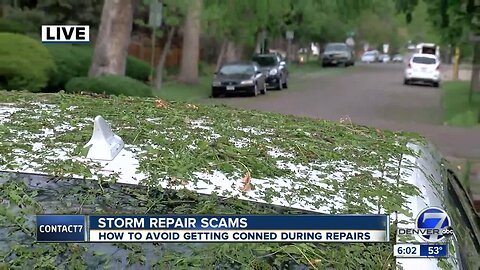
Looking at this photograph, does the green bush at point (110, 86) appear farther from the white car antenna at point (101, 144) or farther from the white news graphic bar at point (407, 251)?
the white news graphic bar at point (407, 251)

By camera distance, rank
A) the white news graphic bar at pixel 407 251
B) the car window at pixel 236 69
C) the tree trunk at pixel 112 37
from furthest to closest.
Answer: the car window at pixel 236 69 < the tree trunk at pixel 112 37 < the white news graphic bar at pixel 407 251

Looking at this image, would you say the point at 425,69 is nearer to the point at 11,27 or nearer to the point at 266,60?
the point at 266,60

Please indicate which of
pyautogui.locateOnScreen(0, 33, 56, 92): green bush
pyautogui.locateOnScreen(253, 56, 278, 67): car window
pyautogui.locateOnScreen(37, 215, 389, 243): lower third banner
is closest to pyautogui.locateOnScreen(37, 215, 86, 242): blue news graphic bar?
pyautogui.locateOnScreen(37, 215, 389, 243): lower third banner

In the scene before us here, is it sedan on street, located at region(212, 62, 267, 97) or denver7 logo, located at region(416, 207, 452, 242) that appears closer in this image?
denver7 logo, located at region(416, 207, 452, 242)

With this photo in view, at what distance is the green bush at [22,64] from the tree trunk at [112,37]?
164 cm

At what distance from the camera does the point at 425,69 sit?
133 feet

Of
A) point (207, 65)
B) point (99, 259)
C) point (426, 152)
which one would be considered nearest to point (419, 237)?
point (99, 259)

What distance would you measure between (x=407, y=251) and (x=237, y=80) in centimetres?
2835

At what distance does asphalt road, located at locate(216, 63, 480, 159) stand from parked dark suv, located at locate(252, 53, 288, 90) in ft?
2.33

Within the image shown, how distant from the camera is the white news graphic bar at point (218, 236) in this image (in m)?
2.18

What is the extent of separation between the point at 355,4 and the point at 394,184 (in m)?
13.2

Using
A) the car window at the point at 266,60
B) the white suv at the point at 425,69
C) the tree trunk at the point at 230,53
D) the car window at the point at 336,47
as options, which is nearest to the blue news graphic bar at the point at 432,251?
the car window at the point at 266,60

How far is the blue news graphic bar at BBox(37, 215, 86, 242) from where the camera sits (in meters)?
2.19

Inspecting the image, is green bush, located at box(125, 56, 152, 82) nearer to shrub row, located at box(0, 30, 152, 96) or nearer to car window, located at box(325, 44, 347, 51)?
shrub row, located at box(0, 30, 152, 96)
